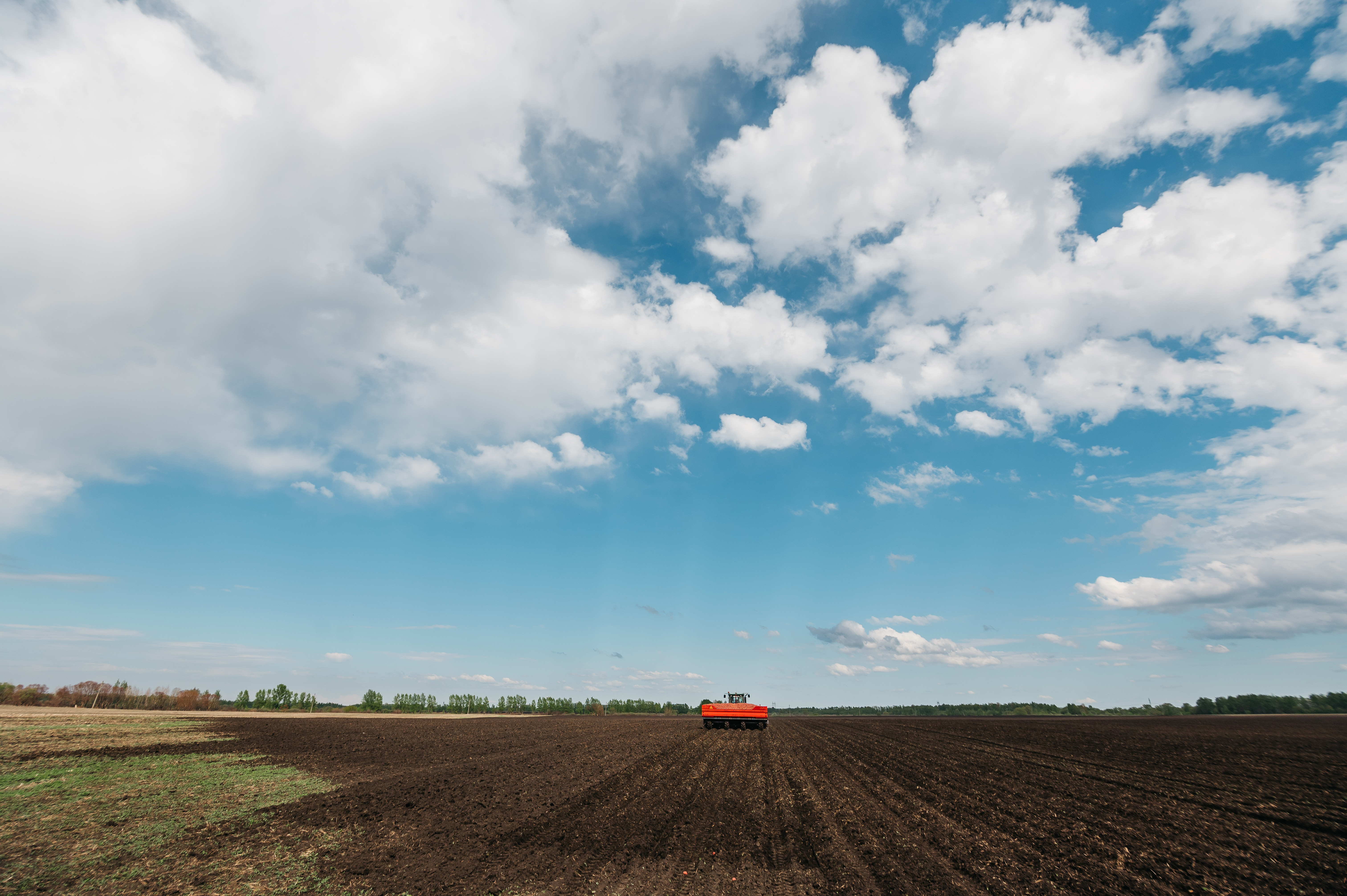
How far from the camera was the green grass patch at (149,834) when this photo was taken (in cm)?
898

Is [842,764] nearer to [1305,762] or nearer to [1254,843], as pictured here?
[1254,843]

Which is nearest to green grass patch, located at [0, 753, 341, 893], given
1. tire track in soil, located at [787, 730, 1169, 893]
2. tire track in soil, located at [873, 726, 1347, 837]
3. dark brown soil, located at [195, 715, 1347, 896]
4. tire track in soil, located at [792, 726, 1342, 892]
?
dark brown soil, located at [195, 715, 1347, 896]

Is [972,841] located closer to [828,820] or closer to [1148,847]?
[828,820]

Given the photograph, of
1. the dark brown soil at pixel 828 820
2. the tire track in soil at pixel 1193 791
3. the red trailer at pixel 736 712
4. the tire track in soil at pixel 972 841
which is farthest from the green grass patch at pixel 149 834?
the red trailer at pixel 736 712

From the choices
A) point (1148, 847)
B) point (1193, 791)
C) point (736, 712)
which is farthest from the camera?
point (736, 712)

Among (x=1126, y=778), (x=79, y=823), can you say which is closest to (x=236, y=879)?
(x=79, y=823)

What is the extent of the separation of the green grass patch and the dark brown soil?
968mm

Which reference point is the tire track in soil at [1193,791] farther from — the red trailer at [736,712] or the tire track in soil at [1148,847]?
the red trailer at [736,712]

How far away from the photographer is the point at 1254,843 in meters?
11.3

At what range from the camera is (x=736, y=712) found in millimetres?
49438

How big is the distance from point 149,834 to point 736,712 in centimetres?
4408

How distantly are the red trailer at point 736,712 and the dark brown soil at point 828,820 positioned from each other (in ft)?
69.6

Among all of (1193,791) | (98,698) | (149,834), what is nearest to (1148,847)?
(1193,791)

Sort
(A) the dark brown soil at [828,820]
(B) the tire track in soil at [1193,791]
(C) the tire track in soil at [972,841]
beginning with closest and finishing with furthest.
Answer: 1. (C) the tire track in soil at [972,841]
2. (A) the dark brown soil at [828,820]
3. (B) the tire track in soil at [1193,791]
